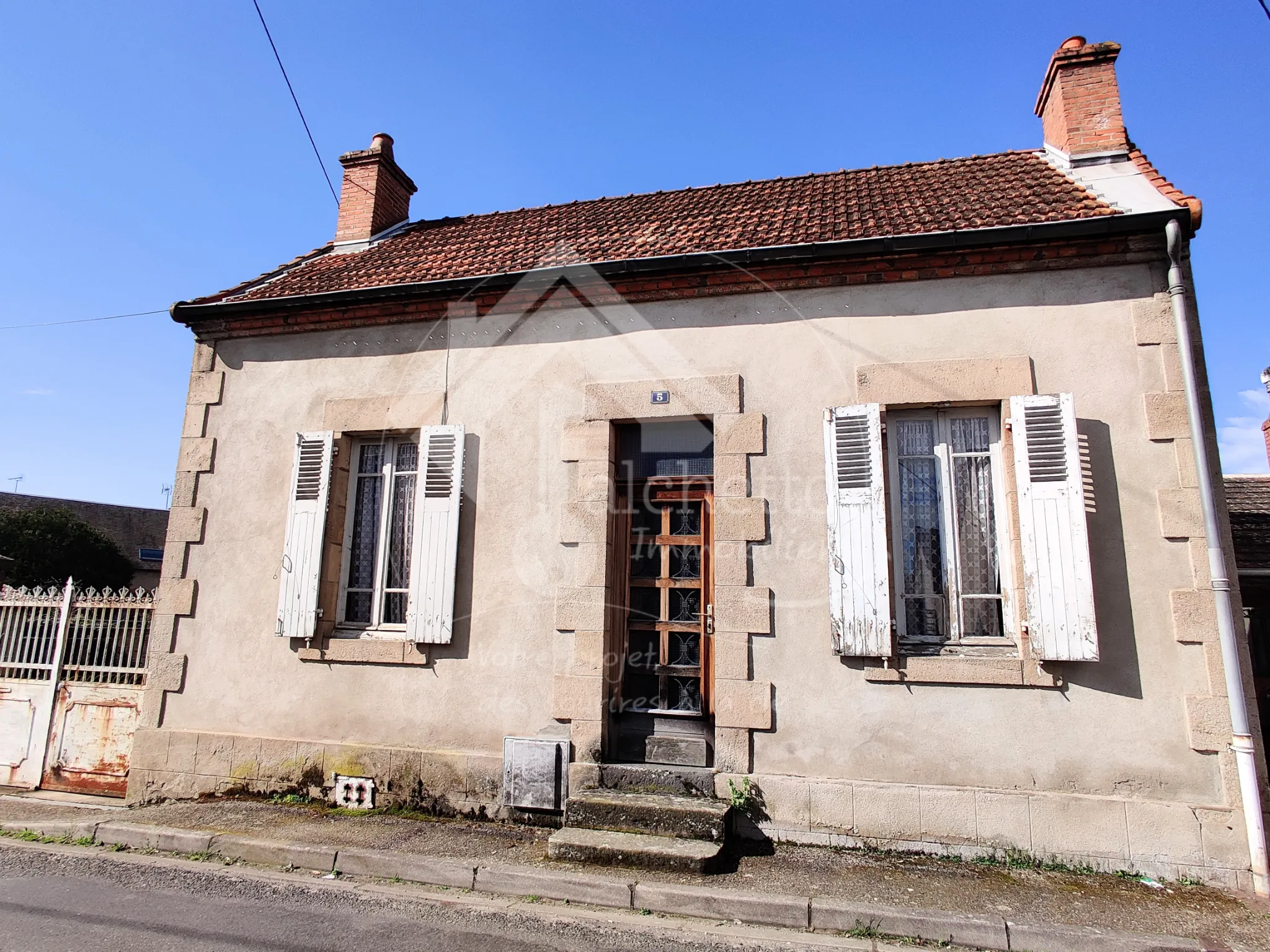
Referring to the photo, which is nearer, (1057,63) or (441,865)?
(441,865)

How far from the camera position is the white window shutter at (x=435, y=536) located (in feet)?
18.1

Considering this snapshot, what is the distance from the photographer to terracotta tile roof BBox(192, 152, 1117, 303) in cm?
559

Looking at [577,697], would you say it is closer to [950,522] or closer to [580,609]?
[580,609]

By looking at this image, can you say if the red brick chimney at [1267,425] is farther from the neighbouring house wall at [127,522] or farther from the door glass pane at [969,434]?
the neighbouring house wall at [127,522]

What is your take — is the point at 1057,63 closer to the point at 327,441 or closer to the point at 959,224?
the point at 959,224

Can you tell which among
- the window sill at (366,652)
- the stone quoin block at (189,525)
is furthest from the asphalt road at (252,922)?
the stone quoin block at (189,525)

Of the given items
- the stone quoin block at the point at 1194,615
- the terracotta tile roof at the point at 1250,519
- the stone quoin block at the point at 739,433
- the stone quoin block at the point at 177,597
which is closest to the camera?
the stone quoin block at the point at 1194,615

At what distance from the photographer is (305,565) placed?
19.2 feet

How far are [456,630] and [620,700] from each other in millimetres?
1380

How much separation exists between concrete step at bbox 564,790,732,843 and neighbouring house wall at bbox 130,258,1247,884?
0.45m

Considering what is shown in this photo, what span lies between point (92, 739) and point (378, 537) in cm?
341

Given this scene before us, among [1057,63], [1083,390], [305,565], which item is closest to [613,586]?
[305,565]

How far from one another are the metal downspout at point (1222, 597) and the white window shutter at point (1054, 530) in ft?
2.33

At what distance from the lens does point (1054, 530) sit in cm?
458
